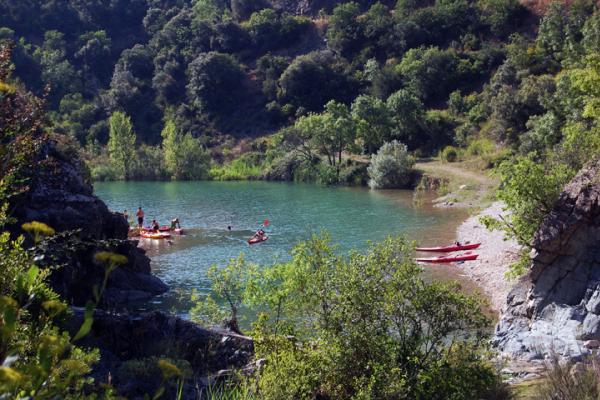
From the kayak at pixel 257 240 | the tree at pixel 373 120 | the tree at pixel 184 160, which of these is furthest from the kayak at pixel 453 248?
the tree at pixel 184 160

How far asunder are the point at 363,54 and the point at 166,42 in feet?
105

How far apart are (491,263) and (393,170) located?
96.8 ft

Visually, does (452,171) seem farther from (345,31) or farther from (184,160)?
(345,31)

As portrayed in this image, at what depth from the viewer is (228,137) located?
8444 centimetres

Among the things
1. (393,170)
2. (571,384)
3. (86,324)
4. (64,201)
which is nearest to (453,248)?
(64,201)

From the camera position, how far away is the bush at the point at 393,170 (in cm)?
5691

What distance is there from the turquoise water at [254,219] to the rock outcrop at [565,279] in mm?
9346

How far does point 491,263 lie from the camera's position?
2791 centimetres

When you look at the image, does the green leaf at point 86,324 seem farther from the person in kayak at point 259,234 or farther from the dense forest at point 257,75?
the dense forest at point 257,75

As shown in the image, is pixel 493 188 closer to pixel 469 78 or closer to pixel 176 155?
pixel 469 78

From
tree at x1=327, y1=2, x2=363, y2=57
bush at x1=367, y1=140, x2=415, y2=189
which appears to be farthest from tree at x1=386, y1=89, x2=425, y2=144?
tree at x1=327, y1=2, x2=363, y2=57

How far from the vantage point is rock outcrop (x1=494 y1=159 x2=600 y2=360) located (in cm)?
1641

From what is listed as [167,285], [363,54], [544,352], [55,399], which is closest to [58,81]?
[363,54]

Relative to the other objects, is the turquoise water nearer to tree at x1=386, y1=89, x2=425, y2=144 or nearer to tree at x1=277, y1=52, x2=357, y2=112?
tree at x1=386, y1=89, x2=425, y2=144
